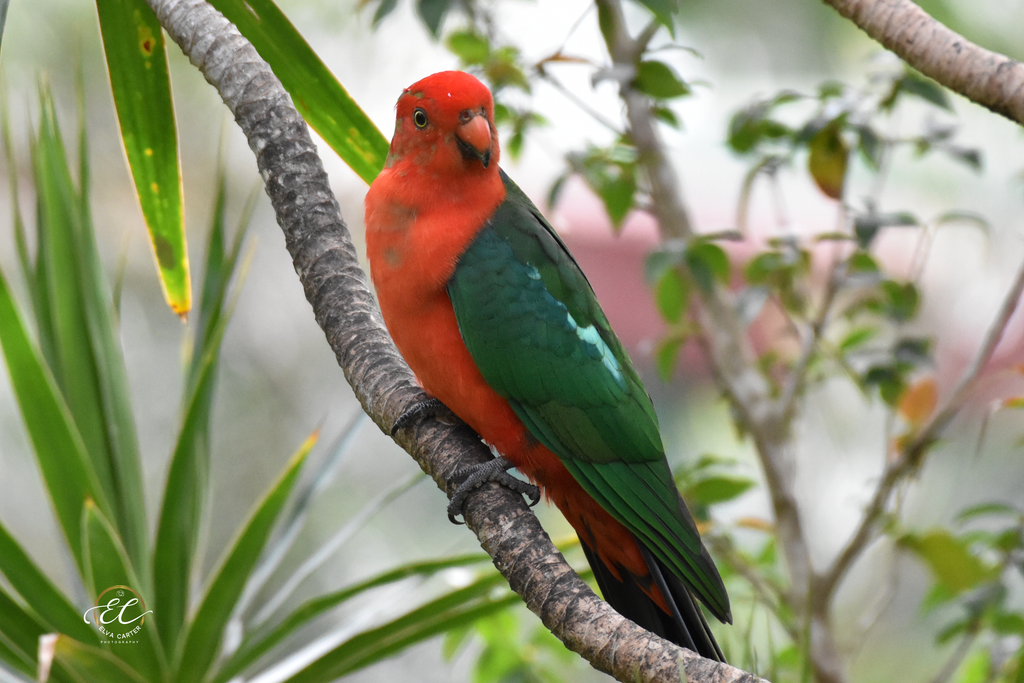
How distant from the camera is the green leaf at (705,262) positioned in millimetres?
1842

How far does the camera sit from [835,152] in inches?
76.7

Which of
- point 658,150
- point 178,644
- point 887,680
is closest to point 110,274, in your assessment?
point 178,644

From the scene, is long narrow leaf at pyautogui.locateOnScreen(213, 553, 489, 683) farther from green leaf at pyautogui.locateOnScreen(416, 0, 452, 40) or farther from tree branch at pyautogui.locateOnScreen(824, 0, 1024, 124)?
tree branch at pyautogui.locateOnScreen(824, 0, 1024, 124)

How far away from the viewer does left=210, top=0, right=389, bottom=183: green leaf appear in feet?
5.11

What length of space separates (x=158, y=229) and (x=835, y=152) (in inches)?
61.3

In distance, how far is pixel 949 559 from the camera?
188 centimetres

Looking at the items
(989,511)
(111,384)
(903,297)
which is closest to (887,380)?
(903,297)

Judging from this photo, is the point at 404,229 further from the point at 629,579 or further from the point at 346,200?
the point at 346,200

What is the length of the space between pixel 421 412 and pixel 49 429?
3.06 ft

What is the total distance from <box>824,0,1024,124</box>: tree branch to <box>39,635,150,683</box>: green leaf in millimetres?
1737

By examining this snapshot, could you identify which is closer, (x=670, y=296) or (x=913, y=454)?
(x=913, y=454)

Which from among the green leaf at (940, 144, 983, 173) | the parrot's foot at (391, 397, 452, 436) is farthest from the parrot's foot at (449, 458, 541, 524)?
the green leaf at (940, 144, 983, 173)

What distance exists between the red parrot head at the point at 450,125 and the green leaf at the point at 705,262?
0.56 m

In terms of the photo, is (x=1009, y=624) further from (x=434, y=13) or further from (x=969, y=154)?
(x=434, y=13)
